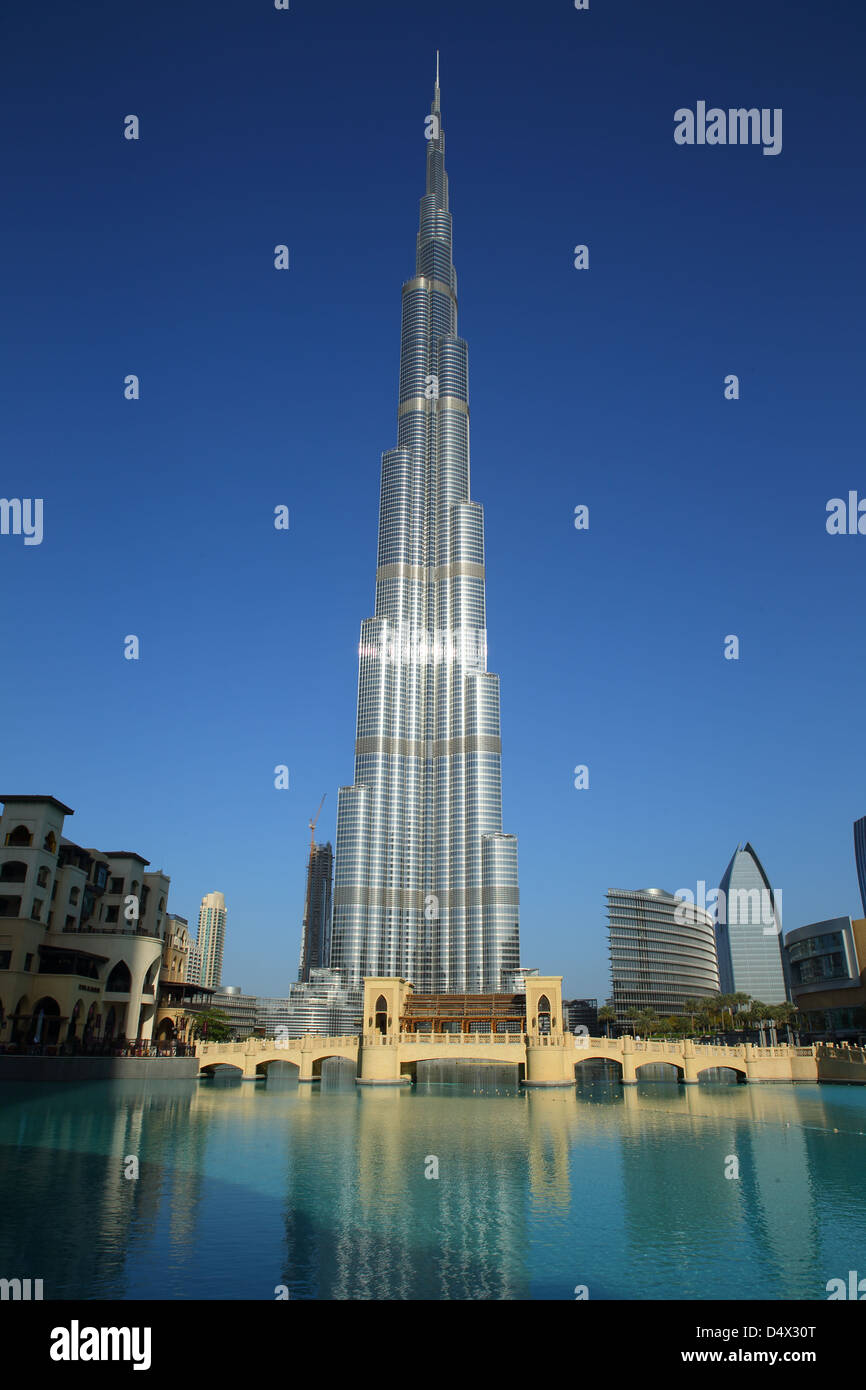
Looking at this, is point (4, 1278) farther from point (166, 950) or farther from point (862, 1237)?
point (166, 950)

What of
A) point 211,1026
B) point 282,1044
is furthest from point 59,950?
point 211,1026

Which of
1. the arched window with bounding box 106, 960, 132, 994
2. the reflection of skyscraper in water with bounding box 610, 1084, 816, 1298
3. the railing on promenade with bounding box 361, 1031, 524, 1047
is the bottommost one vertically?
the reflection of skyscraper in water with bounding box 610, 1084, 816, 1298

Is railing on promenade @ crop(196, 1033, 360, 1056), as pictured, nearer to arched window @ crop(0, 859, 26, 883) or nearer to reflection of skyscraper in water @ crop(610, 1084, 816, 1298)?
arched window @ crop(0, 859, 26, 883)

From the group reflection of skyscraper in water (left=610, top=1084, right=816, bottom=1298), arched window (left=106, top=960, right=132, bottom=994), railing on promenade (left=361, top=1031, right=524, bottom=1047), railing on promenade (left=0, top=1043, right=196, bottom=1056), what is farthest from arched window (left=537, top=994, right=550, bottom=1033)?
arched window (left=106, top=960, right=132, bottom=994)

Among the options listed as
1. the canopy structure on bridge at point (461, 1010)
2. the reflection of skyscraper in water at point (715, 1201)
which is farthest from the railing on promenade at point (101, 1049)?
the reflection of skyscraper in water at point (715, 1201)

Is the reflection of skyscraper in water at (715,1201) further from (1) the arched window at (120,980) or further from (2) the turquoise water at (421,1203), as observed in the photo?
(1) the arched window at (120,980)

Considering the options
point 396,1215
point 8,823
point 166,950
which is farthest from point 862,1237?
point 166,950
